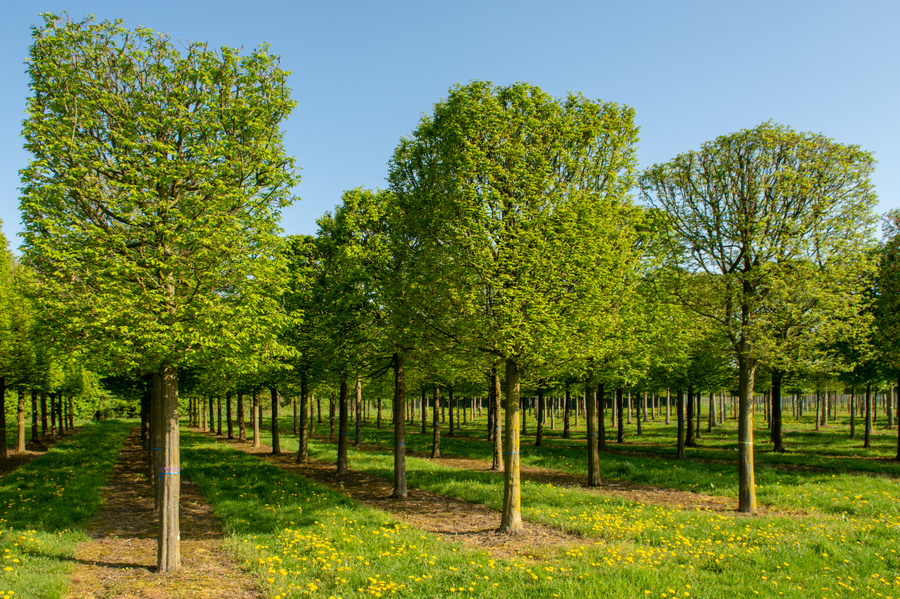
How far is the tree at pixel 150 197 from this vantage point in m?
8.98

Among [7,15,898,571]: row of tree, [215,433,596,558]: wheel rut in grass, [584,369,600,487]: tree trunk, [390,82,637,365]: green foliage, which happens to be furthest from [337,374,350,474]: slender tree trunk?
[390,82,637,365]: green foliage

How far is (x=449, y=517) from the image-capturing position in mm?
14086

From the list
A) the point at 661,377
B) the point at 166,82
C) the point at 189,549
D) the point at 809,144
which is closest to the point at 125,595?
the point at 189,549

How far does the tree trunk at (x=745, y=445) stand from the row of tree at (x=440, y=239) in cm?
6

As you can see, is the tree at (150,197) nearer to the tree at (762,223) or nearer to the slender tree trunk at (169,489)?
the slender tree trunk at (169,489)

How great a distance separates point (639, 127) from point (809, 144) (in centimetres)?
537

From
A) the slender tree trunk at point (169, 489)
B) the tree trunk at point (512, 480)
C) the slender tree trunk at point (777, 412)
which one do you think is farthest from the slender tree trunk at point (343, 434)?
the slender tree trunk at point (777, 412)

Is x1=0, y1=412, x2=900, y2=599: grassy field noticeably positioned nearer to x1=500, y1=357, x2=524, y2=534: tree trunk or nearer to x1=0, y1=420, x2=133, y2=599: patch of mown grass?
x1=0, y1=420, x2=133, y2=599: patch of mown grass

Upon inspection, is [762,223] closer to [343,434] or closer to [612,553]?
[612,553]

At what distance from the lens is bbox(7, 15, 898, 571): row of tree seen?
9234mm

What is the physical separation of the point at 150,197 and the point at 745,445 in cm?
1594

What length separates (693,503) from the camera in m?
15.5

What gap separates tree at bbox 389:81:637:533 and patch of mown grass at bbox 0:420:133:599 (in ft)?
28.2

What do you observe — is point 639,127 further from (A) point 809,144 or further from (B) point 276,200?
(B) point 276,200
